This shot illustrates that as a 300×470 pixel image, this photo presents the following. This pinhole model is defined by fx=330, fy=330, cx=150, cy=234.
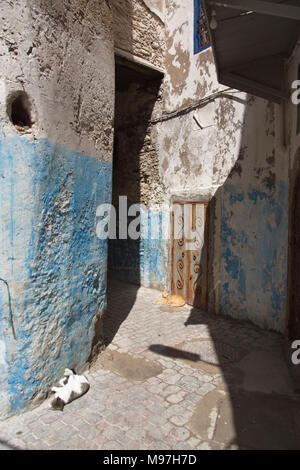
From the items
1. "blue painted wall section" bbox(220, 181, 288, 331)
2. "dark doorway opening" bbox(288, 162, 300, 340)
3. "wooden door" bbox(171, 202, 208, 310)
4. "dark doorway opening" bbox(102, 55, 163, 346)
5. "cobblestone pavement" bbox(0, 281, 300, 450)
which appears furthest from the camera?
"dark doorway opening" bbox(102, 55, 163, 346)

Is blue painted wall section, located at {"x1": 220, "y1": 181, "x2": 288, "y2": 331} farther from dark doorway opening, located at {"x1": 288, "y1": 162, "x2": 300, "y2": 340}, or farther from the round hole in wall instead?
the round hole in wall

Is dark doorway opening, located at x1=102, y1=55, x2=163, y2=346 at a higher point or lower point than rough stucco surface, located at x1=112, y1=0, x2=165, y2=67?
lower

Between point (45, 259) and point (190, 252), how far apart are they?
4027mm

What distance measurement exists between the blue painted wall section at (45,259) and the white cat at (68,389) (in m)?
0.10

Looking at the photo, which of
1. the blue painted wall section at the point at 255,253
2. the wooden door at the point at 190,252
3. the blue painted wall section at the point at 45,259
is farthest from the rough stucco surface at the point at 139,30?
the blue painted wall section at the point at 45,259

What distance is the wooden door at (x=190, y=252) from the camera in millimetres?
6648

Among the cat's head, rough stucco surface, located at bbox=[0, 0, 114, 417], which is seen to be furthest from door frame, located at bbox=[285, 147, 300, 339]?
the cat's head

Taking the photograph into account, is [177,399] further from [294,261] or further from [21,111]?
[21,111]

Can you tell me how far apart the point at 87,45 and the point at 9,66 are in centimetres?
128

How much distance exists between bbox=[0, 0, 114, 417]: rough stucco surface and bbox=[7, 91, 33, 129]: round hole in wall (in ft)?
0.19

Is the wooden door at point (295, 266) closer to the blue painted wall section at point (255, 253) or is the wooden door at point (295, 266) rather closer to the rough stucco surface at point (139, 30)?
the blue painted wall section at point (255, 253)

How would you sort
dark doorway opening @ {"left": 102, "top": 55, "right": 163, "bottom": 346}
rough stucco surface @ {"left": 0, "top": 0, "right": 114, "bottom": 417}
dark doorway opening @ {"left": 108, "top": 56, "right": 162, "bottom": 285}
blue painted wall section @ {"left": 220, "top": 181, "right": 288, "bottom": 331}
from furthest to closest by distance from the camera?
dark doorway opening @ {"left": 108, "top": 56, "right": 162, "bottom": 285} < dark doorway opening @ {"left": 102, "top": 55, "right": 163, "bottom": 346} < blue painted wall section @ {"left": 220, "top": 181, "right": 288, "bottom": 331} < rough stucco surface @ {"left": 0, "top": 0, "right": 114, "bottom": 417}

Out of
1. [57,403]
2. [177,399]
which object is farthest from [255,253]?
[57,403]

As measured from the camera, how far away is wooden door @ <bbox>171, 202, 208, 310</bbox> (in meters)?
6.65
